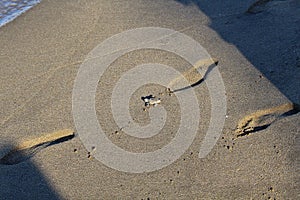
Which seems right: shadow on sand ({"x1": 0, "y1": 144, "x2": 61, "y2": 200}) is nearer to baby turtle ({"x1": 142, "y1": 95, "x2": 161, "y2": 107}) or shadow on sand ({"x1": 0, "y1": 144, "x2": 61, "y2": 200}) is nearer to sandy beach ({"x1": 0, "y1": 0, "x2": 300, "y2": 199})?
sandy beach ({"x1": 0, "y1": 0, "x2": 300, "y2": 199})

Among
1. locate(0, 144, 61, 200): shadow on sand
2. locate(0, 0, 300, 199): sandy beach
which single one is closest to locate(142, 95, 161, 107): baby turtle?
locate(0, 0, 300, 199): sandy beach

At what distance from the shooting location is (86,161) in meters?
3.36

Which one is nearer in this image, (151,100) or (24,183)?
(24,183)

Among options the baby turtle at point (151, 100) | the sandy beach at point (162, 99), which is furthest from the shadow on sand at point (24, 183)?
the baby turtle at point (151, 100)

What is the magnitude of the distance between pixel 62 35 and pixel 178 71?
1.51 metres

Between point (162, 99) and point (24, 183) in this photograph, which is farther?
point (162, 99)

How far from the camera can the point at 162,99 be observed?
3.86 meters

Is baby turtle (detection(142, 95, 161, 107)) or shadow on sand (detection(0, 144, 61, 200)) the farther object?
baby turtle (detection(142, 95, 161, 107))

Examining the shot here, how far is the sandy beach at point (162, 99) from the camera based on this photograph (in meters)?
3.16

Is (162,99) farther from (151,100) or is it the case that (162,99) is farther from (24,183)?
(24,183)

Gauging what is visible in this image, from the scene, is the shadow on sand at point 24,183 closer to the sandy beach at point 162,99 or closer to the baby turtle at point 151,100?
the sandy beach at point 162,99

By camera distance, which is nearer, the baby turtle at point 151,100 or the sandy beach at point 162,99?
the sandy beach at point 162,99

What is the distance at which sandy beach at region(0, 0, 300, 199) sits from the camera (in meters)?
3.16

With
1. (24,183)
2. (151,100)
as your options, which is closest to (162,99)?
(151,100)
